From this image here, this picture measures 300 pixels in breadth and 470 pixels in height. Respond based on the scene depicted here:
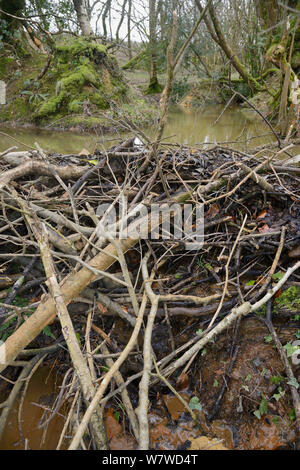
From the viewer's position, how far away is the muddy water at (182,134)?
681 centimetres

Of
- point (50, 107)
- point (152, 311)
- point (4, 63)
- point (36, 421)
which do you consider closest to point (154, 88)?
point (4, 63)

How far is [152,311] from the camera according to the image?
4.74 feet

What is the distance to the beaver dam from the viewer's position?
4.75 ft

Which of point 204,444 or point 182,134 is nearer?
point 204,444

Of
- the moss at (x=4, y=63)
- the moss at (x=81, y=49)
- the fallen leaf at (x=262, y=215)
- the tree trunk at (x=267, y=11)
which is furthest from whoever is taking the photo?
the moss at (x=4, y=63)

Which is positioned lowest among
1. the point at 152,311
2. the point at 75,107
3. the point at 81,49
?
the point at 152,311

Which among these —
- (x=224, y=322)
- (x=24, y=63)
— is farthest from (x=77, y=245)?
(x=24, y=63)

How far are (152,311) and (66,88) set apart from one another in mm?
9379

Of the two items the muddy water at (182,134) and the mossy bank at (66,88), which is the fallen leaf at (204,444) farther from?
the mossy bank at (66,88)

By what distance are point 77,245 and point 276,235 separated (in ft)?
4.47

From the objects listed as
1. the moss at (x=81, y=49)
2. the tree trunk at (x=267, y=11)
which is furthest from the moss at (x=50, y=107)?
the tree trunk at (x=267, y=11)

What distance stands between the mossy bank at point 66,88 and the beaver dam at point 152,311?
273 inches

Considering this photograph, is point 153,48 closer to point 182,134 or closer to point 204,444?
point 182,134

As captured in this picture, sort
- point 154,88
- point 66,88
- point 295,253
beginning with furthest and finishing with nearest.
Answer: point 154,88 → point 66,88 → point 295,253
